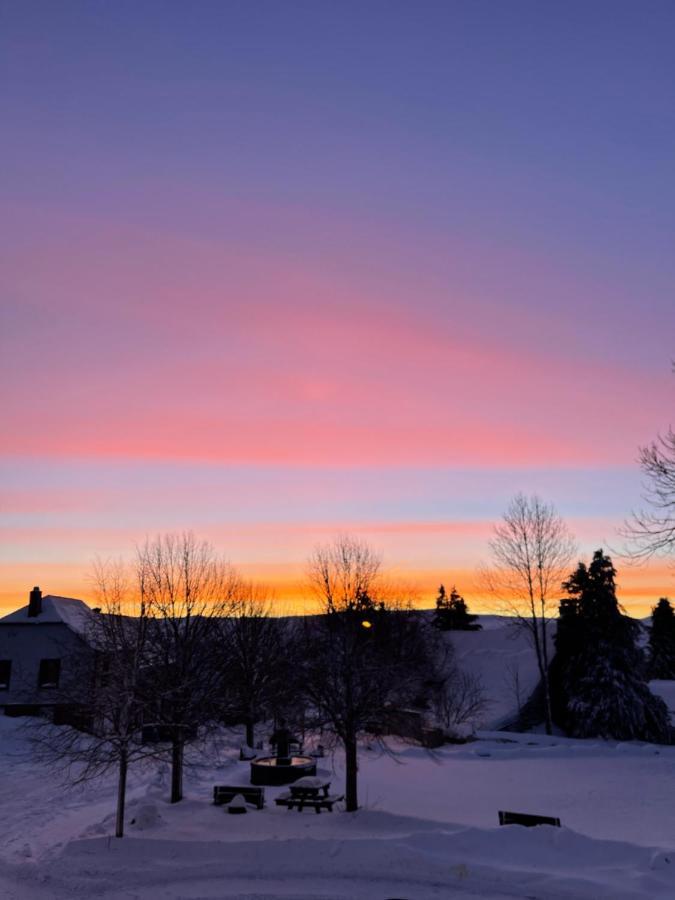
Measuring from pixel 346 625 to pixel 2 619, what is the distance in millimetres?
34290

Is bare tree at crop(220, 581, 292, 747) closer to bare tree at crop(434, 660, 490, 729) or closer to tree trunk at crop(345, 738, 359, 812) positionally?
bare tree at crop(434, 660, 490, 729)

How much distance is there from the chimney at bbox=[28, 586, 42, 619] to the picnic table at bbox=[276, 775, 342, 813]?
110 feet

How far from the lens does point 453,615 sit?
3364 inches

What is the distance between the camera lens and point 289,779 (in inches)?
947

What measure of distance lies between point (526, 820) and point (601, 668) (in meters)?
24.1

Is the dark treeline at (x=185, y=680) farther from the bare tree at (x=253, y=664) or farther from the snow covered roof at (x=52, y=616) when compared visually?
the snow covered roof at (x=52, y=616)

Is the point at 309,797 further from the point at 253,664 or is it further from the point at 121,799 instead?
the point at 253,664

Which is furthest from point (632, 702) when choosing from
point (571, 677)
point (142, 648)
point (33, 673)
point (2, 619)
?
point (2, 619)

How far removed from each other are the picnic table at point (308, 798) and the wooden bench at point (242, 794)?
587 mm

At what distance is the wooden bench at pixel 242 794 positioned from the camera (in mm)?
19922

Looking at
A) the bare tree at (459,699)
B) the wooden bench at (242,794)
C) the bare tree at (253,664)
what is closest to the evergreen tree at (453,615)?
the bare tree at (459,699)

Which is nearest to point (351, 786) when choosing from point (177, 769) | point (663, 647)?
point (177, 769)

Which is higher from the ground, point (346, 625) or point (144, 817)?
point (346, 625)

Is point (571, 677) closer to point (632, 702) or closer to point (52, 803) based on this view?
point (632, 702)
